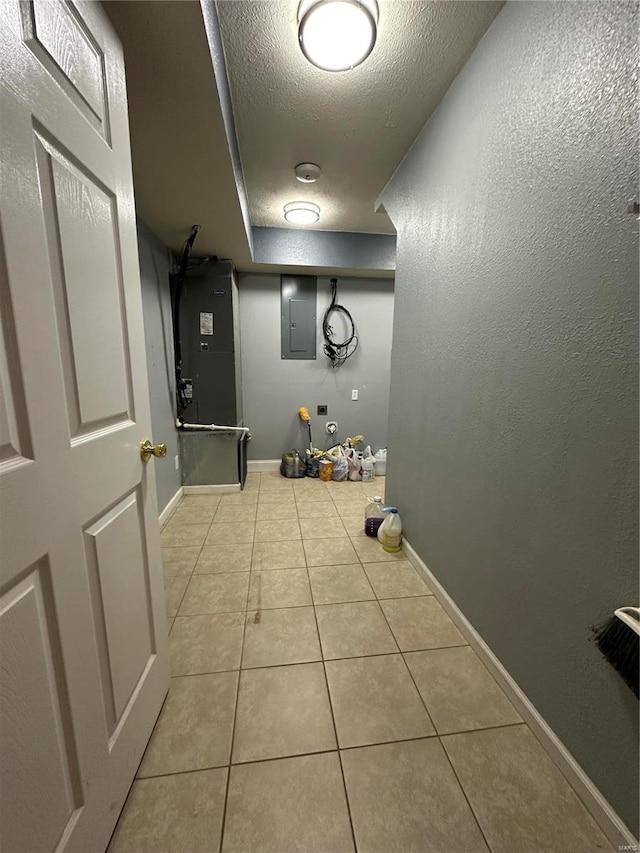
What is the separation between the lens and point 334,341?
148 inches

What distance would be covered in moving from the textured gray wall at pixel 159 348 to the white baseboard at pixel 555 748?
2.32m

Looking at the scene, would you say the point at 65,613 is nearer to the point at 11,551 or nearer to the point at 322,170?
the point at 11,551

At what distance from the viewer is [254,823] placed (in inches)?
33.5

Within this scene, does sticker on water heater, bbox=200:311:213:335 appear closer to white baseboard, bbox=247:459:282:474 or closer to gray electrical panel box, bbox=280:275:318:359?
gray electrical panel box, bbox=280:275:318:359

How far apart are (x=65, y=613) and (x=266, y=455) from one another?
3.28 meters

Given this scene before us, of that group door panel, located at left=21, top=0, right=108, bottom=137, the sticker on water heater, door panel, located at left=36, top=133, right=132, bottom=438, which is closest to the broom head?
door panel, located at left=36, top=133, right=132, bottom=438

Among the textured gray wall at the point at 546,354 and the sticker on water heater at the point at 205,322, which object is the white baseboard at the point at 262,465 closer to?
the sticker on water heater at the point at 205,322

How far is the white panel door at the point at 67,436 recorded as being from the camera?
0.53m

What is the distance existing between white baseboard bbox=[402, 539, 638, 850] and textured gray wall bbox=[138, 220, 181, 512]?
2.32m

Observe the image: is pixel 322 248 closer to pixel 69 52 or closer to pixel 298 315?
pixel 298 315

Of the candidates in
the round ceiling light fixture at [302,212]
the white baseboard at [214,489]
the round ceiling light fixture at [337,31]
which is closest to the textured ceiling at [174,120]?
the round ceiling light fixture at [337,31]

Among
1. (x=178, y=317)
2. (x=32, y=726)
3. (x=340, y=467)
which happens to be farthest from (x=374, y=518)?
(x=178, y=317)

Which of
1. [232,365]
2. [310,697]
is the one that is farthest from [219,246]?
[310,697]

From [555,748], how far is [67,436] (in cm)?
165
